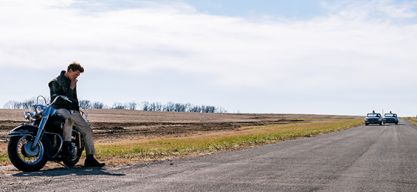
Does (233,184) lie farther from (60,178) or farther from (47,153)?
(47,153)

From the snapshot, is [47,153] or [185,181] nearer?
[185,181]

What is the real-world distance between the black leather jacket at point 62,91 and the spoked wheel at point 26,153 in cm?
92

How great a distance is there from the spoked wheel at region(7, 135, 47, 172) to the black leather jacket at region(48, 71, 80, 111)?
918 millimetres

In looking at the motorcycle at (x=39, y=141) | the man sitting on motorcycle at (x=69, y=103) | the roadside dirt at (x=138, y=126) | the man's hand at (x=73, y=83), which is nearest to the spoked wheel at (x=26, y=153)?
the motorcycle at (x=39, y=141)

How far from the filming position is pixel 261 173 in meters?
10.8

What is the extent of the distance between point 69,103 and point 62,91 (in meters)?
0.27

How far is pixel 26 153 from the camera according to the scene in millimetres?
10734

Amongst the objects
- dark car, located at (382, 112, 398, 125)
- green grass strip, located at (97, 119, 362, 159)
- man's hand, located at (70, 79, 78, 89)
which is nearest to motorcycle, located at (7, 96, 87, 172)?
man's hand, located at (70, 79, 78, 89)

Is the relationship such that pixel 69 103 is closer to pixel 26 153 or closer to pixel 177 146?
pixel 26 153

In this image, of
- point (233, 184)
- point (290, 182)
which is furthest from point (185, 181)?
point (290, 182)

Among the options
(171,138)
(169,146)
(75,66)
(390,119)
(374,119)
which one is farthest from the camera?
(390,119)

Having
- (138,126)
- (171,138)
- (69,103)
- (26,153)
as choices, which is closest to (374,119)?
(138,126)

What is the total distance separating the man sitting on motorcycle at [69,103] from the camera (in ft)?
37.4

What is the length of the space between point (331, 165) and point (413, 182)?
10.1 ft
